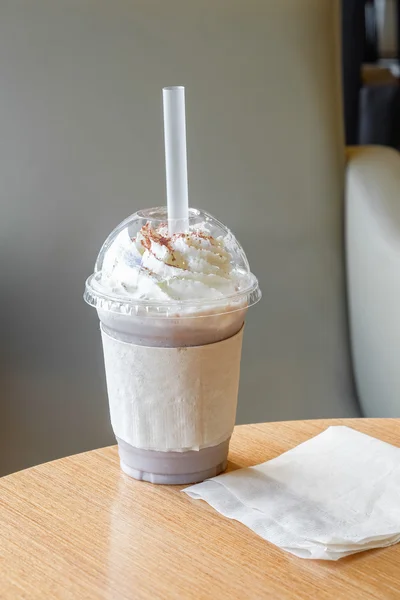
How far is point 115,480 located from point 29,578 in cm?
17

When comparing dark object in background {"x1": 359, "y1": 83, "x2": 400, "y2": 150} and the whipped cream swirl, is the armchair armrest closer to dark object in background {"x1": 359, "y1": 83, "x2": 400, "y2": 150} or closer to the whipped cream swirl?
the whipped cream swirl

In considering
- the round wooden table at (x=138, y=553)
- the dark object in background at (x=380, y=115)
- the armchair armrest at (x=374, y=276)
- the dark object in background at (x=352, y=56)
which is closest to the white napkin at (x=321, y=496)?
the round wooden table at (x=138, y=553)

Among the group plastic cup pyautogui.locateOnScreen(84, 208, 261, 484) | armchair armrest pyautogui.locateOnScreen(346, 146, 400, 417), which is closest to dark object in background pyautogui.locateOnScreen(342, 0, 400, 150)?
armchair armrest pyautogui.locateOnScreen(346, 146, 400, 417)

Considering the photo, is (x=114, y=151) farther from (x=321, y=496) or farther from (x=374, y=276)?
(x=321, y=496)

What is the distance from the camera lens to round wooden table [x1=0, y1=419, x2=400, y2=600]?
629 mm

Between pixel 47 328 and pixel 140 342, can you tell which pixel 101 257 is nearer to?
pixel 140 342

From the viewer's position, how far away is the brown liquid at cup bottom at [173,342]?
74cm

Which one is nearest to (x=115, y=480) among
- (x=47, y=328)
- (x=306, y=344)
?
(x=47, y=328)

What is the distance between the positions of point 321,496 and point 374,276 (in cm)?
77

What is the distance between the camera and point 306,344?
1.58 m

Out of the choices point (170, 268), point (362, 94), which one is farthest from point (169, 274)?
point (362, 94)

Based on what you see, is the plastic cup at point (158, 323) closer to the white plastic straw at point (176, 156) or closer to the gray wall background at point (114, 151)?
the white plastic straw at point (176, 156)

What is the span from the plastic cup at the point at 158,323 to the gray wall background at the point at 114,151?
2.17ft

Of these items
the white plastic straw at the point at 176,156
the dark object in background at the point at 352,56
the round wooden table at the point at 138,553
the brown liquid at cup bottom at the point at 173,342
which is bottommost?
the round wooden table at the point at 138,553
